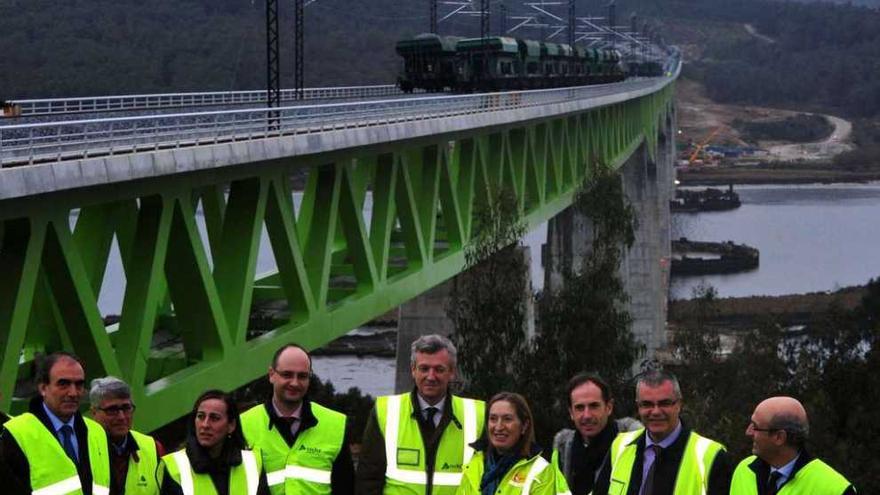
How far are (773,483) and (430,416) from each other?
1838 millimetres

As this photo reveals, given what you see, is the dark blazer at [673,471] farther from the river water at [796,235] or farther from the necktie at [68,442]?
the river water at [796,235]

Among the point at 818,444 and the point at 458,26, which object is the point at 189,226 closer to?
the point at 818,444

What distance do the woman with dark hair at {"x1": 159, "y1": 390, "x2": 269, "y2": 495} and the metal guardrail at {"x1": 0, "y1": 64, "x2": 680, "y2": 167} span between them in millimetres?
5454

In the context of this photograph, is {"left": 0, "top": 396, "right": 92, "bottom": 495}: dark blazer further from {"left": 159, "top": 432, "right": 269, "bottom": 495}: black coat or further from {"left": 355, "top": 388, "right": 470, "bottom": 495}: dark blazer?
{"left": 355, "top": 388, "right": 470, "bottom": 495}: dark blazer

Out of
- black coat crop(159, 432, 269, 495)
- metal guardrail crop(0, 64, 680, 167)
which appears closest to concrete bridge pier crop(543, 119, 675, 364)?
metal guardrail crop(0, 64, 680, 167)

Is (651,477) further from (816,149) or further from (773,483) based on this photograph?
(816,149)

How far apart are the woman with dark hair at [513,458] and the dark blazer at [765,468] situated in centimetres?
96

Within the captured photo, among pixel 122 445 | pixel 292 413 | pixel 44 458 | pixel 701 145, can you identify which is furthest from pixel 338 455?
pixel 701 145

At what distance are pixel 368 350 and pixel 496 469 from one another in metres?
54.1

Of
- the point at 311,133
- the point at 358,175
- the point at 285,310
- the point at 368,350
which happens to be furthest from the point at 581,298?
the point at 368,350

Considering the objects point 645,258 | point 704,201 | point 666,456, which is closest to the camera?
point 666,456

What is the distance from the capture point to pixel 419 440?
8.62m

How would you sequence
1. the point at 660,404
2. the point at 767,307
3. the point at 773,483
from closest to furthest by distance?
1. the point at 773,483
2. the point at 660,404
3. the point at 767,307

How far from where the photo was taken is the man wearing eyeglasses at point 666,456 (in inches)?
315
